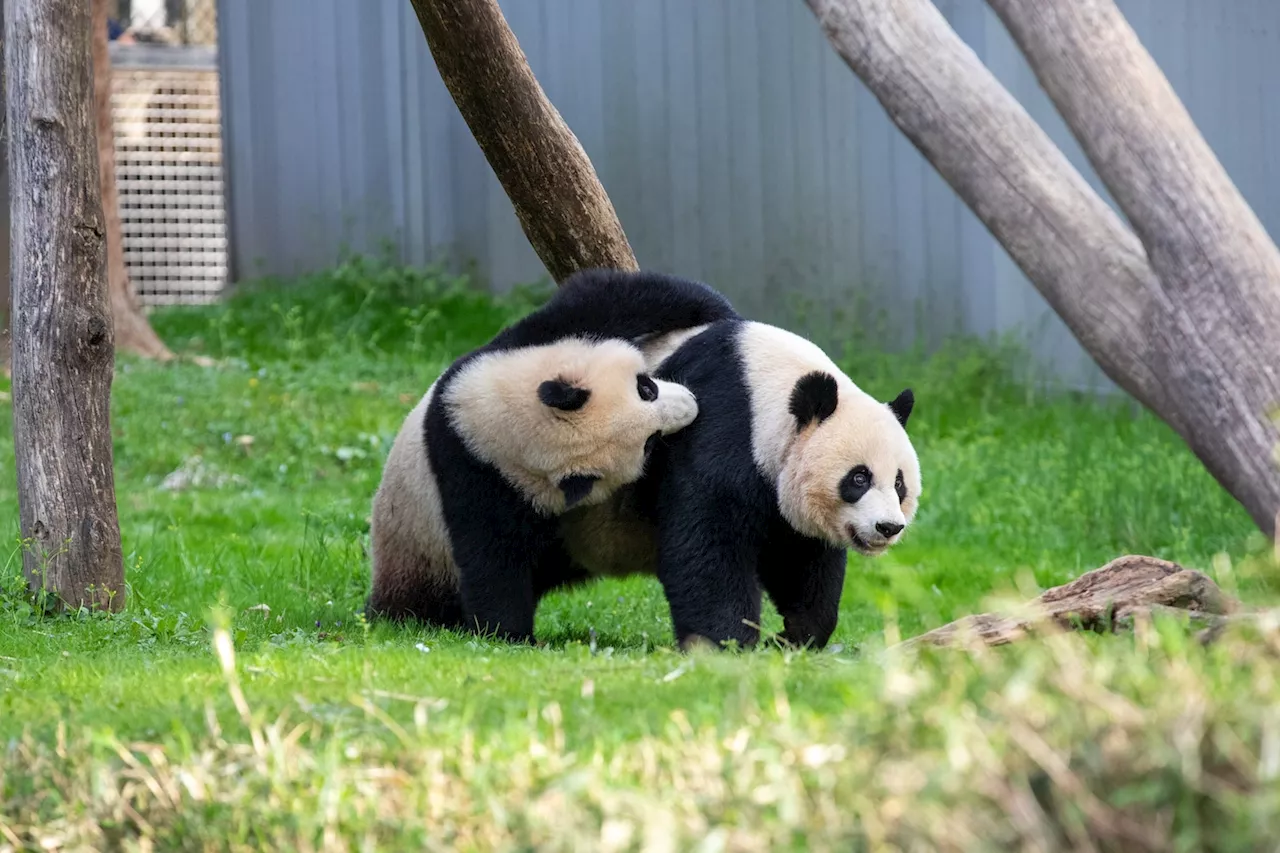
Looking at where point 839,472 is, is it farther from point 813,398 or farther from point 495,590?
point 495,590

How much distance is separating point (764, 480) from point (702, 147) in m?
8.16

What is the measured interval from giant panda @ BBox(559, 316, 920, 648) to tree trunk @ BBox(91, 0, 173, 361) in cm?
743

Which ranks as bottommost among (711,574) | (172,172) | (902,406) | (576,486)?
(711,574)

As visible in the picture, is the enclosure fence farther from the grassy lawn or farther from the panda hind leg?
the panda hind leg

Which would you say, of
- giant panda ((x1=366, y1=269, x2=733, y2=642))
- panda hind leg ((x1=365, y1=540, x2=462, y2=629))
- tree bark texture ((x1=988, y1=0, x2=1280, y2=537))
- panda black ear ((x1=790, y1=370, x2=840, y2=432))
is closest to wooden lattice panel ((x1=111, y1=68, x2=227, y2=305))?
panda hind leg ((x1=365, y1=540, x2=462, y2=629))

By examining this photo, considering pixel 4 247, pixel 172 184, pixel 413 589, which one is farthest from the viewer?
pixel 172 184

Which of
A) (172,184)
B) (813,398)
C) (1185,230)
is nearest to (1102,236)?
(1185,230)

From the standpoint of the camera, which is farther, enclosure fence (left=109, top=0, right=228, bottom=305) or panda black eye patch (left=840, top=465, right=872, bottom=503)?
enclosure fence (left=109, top=0, right=228, bottom=305)

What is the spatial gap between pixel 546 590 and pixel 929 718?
10.3ft

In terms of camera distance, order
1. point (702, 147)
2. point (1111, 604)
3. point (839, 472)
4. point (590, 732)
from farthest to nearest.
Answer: point (702, 147)
point (839, 472)
point (1111, 604)
point (590, 732)

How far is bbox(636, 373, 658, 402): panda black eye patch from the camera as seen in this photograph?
4.67 meters

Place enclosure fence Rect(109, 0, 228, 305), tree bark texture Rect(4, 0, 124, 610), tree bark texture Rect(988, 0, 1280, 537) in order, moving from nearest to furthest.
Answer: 1. tree bark texture Rect(988, 0, 1280, 537)
2. tree bark texture Rect(4, 0, 124, 610)
3. enclosure fence Rect(109, 0, 228, 305)

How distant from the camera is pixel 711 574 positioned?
449 centimetres

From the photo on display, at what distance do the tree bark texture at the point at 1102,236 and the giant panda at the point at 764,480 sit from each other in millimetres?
840
